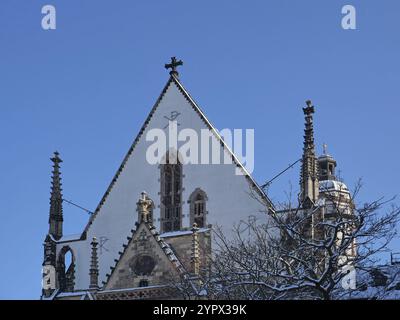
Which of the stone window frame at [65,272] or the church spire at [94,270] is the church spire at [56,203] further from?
the church spire at [94,270]

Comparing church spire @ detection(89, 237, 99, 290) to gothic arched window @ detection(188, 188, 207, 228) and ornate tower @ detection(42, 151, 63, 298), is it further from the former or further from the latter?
gothic arched window @ detection(188, 188, 207, 228)

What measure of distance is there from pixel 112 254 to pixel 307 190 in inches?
389

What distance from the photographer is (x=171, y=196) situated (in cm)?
4219

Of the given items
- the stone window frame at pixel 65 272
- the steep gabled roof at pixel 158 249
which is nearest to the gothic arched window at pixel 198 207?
A: the steep gabled roof at pixel 158 249

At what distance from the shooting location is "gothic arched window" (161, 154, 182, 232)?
41.8 meters

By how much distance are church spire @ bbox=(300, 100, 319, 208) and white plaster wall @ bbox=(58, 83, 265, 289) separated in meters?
2.45

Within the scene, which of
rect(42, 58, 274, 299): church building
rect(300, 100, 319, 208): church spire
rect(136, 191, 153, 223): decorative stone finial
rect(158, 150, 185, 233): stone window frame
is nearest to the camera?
rect(300, 100, 319, 208): church spire

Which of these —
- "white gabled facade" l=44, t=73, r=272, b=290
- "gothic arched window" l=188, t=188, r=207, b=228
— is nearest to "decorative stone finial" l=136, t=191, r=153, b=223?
"white gabled facade" l=44, t=73, r=272, b=290

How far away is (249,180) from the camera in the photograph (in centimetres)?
4009

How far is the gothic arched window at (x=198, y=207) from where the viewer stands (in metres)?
40.9

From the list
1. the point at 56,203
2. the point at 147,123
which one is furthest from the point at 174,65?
the point at 56,203
